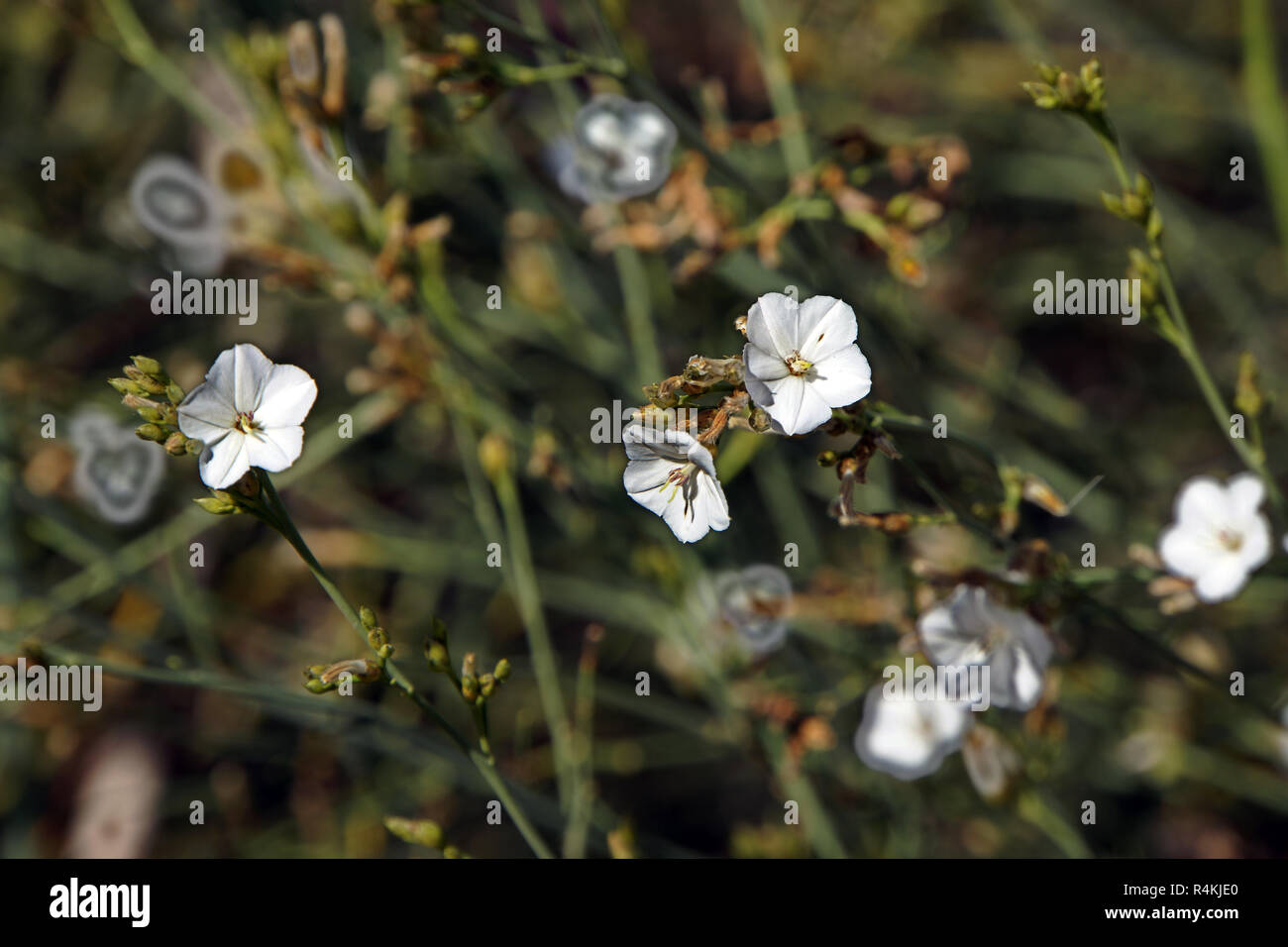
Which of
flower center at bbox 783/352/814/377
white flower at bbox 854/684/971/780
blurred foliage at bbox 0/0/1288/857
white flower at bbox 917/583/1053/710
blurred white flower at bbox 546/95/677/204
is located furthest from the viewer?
blurred white flower at bbox 546/95/677/204

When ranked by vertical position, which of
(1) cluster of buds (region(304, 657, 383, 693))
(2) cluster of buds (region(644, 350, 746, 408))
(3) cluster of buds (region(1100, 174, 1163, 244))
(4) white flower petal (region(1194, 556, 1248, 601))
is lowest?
(1) cluster of buds (region(304, 657, 383, 693))

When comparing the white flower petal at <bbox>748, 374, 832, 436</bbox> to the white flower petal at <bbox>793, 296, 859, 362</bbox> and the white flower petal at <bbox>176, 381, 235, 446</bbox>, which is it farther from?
the white flower petal at <bbox>176, 381, 235, 446</bbox>

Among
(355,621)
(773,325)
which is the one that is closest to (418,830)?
(355,621)

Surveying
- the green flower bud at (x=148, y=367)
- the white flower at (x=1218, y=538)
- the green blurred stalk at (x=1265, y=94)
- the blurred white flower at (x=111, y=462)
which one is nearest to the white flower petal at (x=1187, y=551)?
the white flower at (x=1218, y=538)

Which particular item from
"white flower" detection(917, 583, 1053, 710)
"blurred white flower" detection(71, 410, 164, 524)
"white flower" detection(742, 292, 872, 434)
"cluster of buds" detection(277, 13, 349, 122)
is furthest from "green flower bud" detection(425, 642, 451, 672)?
"blurred white flower" detection(71, 410, 164, 524)

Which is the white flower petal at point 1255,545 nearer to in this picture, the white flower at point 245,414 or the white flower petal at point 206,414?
the white flower at point 245,414
